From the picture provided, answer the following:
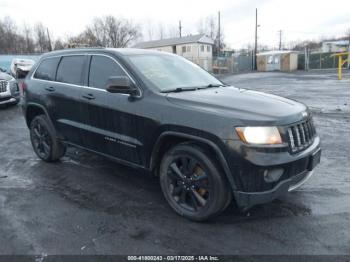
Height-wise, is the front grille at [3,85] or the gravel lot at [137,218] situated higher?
the front grille at [3,85]

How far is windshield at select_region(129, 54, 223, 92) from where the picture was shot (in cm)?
392

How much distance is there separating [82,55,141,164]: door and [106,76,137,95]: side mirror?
13cm

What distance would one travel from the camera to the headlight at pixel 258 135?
2.99m

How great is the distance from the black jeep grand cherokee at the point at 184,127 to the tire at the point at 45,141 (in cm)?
28

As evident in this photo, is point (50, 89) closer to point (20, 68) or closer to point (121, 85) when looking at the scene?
point (121, 85)

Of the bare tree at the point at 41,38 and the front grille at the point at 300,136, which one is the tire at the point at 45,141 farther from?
the bare tree at the point at 41,38

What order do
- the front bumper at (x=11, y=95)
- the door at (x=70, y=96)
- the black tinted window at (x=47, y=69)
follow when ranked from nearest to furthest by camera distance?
the door at (x=70, y=96), the black tinted window at (x=47, y=69), the front bumper at (x=11, y=95)

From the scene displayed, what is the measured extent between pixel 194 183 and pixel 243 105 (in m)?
0.95

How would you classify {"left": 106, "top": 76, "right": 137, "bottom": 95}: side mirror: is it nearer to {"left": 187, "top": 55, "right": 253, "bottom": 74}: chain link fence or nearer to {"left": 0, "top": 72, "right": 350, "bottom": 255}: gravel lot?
{"left": 0, "top": 72, "right": 350, "bottom": 255}: gravel lot

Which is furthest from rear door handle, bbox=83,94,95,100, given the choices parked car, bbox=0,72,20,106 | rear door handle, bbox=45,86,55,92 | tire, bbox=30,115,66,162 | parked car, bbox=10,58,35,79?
parked car, bbox=10,58,35,79

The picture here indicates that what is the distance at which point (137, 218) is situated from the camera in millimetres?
3617

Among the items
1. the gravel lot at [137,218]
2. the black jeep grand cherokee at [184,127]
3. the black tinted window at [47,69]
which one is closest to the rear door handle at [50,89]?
the black jeep grand cherokee at [184,127]

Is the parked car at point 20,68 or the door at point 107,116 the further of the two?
the parked car at point 20,68

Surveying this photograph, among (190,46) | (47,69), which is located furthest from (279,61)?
(47,69)
